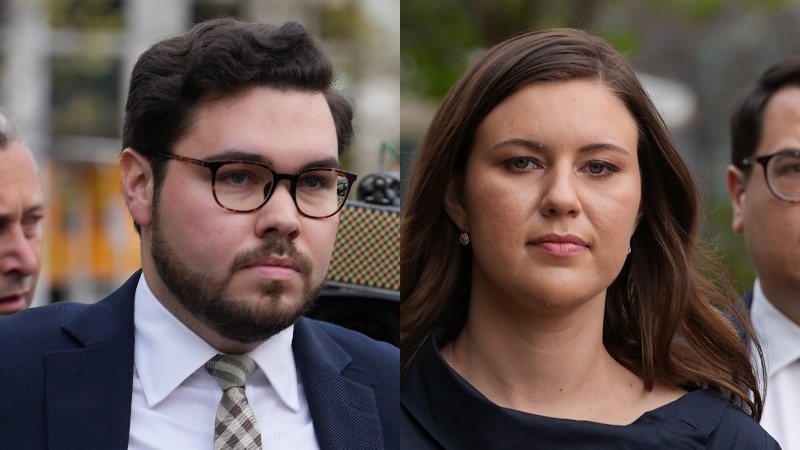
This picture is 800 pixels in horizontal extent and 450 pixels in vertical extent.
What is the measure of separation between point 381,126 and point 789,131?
1175 millimetres

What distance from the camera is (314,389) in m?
2.61

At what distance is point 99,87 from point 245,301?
438 cm

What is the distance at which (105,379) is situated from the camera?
7.86ft

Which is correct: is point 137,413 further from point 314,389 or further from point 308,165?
point 308,165

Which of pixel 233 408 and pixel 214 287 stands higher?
pixel 214 287

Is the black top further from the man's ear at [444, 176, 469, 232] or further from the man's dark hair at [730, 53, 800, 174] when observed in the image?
the man's dark hair at [730, 53, 800, 174]

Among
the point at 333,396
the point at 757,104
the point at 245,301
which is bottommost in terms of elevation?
the point at 333,396

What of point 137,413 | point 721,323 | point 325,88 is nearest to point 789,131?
point 721,323

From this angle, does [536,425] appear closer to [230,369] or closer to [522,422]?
[522,422]

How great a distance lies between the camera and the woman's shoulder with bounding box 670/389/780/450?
7.54ft

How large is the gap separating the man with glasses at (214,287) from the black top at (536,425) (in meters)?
0.21

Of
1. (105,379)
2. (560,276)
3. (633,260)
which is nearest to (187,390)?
(105,379)

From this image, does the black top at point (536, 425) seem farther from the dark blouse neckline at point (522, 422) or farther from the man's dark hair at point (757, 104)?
the man's dark hair at point (757, 104)

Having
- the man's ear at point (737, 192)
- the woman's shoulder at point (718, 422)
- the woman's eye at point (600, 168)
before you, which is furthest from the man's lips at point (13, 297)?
the man's ear at point (737, 192)
